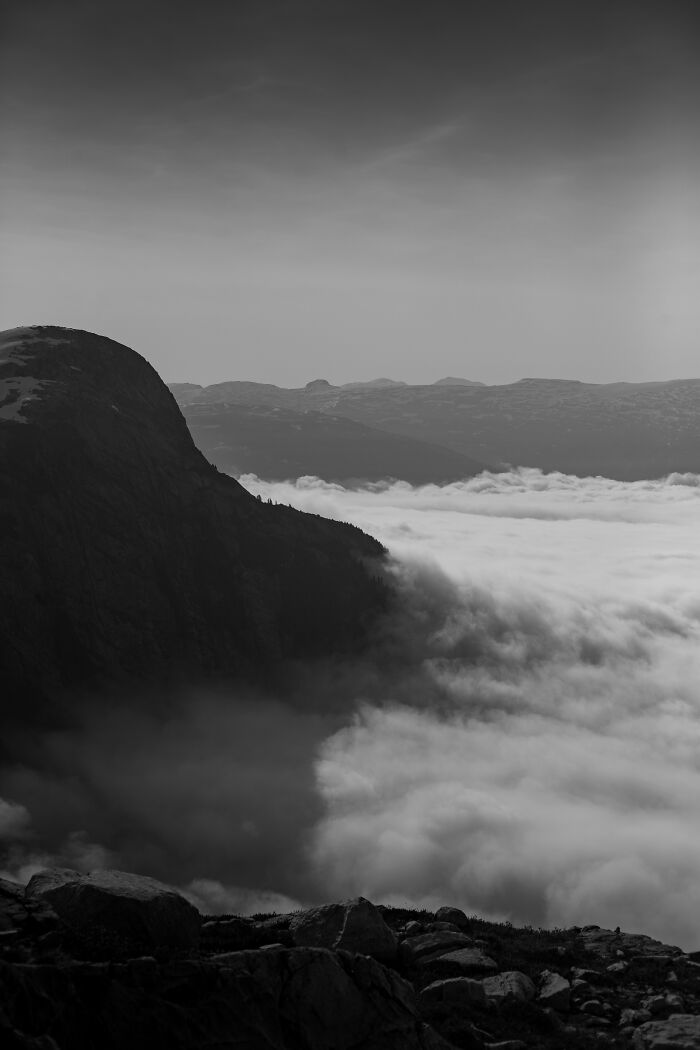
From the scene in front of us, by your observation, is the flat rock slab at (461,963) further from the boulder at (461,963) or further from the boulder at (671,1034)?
the boulder at (671,1034)

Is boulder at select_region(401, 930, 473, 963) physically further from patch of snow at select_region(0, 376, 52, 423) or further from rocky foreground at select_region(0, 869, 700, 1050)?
patch of snow at select_region(0, 376, 52, 423)

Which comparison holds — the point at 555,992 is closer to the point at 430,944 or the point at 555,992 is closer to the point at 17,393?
the point at 430,944

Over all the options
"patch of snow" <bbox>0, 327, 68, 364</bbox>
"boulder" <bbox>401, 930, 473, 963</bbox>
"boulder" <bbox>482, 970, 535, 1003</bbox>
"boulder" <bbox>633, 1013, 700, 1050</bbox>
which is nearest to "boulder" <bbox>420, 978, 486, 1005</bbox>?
"boulder" <bbox>482, 970, 535, 1003</bbox>

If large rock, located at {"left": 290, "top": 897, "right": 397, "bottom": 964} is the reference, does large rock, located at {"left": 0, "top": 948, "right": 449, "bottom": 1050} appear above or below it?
above

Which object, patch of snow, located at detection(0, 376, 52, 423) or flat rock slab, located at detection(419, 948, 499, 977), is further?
patch of snow, located at detection(0, 376, 52, 423)

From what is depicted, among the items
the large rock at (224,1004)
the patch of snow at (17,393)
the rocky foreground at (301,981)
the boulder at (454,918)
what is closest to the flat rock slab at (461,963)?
the rocky foreground at (301,981)

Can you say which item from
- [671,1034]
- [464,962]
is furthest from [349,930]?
[671,1034]
